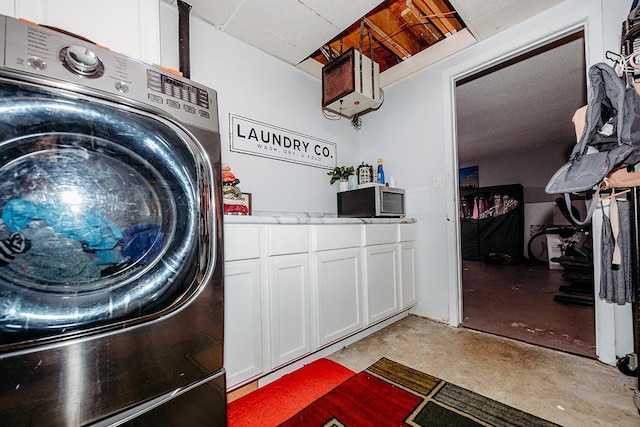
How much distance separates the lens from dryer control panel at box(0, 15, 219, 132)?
57 centimetres

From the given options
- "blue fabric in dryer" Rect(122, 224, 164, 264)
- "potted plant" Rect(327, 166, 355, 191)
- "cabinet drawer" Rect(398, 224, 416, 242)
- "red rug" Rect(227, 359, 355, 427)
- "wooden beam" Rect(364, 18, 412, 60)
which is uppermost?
"wooden beam" Rect(364, 18, 412, 60)

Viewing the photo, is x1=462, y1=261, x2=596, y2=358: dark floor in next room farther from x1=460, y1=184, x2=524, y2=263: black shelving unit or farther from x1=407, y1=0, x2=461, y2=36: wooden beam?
x1=407, y1=0, x2=461, y2=36: wooden beam

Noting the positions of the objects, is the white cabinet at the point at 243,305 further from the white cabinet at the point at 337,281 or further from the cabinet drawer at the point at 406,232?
the cabinet drawer at the point at 406,232

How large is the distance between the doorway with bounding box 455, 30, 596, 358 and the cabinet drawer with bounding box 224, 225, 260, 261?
183 cm

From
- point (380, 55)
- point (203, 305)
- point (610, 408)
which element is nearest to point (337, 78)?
point (380, 55)

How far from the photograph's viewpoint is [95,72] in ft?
2.13

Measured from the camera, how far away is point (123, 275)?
2.25ft

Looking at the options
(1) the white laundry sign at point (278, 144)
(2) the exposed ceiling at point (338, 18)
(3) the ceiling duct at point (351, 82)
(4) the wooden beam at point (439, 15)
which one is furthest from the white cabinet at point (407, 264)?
(4) the wooden beam at point (439, 15)

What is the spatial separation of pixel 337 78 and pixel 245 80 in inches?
30.3

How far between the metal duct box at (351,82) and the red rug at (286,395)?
2048mm

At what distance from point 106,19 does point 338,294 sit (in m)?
1.78

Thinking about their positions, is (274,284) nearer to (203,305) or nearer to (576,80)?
(203,305)

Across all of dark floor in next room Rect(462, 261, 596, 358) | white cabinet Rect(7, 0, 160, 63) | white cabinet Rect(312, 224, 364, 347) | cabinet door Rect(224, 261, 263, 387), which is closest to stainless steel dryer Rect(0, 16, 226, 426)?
cabinet door Rect(224, 261, 263, 387)

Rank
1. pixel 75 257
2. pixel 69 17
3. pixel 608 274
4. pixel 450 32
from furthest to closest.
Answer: pixel 450 32
pixel 608 274
pixel 69 17
pixel 75 257
